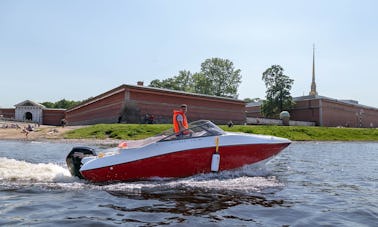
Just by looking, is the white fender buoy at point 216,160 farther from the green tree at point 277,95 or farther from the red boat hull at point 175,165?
the green tree at point 277,95

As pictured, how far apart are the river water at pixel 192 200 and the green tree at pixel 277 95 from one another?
178 feet

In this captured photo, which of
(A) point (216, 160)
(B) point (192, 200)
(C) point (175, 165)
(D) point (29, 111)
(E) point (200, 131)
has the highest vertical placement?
(D) point (29, 111)

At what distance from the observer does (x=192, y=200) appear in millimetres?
6543

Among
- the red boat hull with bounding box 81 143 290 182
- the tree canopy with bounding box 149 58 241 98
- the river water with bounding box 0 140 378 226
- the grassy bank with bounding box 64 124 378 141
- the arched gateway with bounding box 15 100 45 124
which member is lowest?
the river water with bounding box 0 140 378 226

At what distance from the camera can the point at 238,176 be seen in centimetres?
900

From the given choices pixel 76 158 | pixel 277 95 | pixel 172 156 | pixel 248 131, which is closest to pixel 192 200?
pixel 172 156

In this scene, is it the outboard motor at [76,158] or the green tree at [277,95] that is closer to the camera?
the outboard motor at [76,158]

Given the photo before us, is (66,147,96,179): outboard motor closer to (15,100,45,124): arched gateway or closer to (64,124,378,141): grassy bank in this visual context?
(64,124,378,141): grassy bank

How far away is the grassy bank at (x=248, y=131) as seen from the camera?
29.5 meters

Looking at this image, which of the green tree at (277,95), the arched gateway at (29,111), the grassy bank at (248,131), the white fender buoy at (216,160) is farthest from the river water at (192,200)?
the arched gateway at (29,111)

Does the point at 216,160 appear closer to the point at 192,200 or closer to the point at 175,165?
the point at 175,165

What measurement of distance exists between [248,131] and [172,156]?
1066 inches

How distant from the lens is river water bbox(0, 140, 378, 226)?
5277 mm

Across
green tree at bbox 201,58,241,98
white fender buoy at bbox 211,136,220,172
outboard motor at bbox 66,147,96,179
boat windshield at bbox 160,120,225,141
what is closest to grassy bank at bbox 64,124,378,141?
outboard motor at bbox 66,147,96,179
